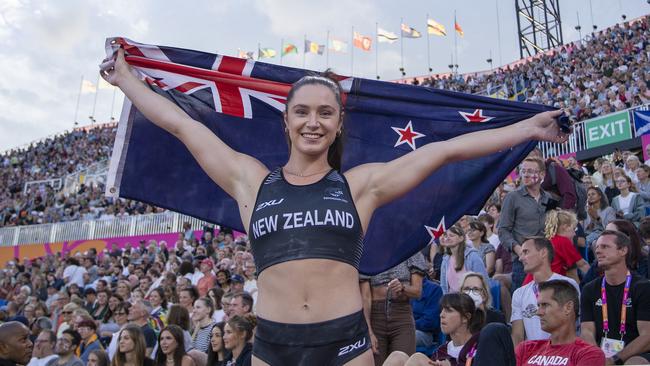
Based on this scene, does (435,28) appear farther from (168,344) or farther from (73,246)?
(168,344)

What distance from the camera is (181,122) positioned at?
344 centimetres

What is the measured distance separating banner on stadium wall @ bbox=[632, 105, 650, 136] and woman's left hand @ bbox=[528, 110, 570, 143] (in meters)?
14.5

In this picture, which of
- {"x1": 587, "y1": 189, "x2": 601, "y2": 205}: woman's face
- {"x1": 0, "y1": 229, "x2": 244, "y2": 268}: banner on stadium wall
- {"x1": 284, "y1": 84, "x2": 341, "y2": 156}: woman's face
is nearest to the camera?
{"x1": 284, "y1": 84, "x2": 341, "y2": 156}: woman's face

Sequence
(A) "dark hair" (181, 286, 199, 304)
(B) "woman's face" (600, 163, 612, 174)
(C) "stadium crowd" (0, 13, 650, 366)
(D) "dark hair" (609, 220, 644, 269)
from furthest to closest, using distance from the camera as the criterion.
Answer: (B) "woman's face" (600, 163, 612, 174) → (A) "dark hair" (181, 286, 199, 304) → (D) "dark hair" (609, 220, 644, 269) → (C) "stadium crowd" (0, 13, 650, 366)

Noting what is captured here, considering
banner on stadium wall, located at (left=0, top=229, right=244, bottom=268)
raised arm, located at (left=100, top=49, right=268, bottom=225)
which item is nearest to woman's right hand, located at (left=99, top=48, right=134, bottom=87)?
raised arm, located at (left=100, top=49, right=268, bottom=225)

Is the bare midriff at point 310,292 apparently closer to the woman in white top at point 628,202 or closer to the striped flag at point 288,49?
the woman in white top at point 628,202

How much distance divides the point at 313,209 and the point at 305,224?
8 cm

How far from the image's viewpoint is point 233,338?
699 cm

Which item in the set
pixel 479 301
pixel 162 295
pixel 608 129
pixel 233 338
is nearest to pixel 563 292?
pixel 479 301

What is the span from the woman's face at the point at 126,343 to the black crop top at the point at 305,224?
5.29 meters

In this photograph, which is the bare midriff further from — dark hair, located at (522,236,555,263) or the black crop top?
dark hair, located at (522,236,555,263)

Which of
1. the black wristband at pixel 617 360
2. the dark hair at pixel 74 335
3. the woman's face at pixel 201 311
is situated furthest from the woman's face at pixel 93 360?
the black wristband at pixel 617 360

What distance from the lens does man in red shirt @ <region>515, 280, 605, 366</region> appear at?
16.2 ft

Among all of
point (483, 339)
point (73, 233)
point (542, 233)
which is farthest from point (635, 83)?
point (73, 233)
